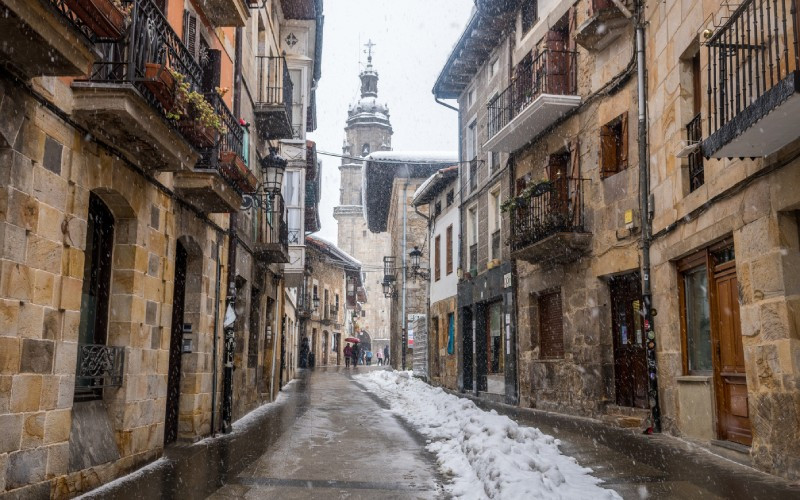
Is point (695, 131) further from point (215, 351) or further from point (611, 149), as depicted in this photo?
point (215, 351)

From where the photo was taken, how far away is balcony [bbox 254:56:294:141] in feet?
47.8

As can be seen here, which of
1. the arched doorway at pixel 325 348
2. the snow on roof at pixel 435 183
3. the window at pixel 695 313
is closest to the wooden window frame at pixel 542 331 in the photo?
the window at pixel 695 313

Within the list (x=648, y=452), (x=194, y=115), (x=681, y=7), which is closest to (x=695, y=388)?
(x=648, y=452)

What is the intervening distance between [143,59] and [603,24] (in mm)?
7831

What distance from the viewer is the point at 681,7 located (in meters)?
9.52

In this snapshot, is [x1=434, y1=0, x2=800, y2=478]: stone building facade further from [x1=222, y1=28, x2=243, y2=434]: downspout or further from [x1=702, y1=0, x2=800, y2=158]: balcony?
[x1=222, y1=28, x2=243, y2=434]: downspout

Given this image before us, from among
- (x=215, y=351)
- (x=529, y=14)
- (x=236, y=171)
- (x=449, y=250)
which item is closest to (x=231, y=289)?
(x=215, y=351)

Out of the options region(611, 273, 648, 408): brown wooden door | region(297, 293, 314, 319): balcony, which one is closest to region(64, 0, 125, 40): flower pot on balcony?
region(611, 273, 648, 408): brown wooden door

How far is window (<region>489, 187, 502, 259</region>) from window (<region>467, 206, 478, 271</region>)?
1.40 m

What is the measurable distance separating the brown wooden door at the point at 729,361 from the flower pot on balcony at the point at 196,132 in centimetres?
601

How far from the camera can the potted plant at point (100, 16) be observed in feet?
17.1

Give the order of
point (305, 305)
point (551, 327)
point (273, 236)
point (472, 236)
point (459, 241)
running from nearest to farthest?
point (551, 327)
point (273, 236)
point (472, 236)
point (459, 241)
point (305, 305)

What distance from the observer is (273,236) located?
16234mm

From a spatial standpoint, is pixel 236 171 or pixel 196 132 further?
pixel 236 171
